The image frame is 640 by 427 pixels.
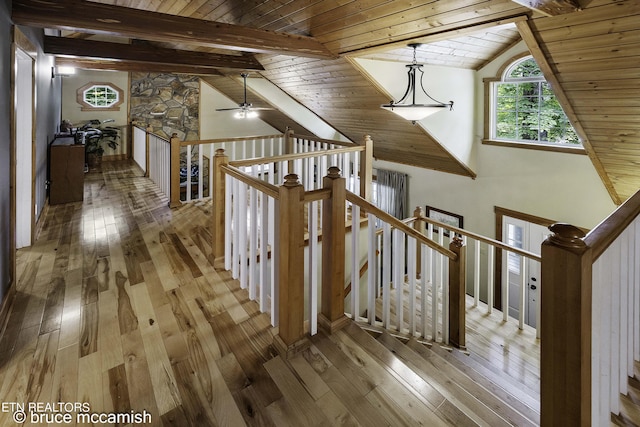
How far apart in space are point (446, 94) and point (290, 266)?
4482 millimetres

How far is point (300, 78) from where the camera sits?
5699 millimetres

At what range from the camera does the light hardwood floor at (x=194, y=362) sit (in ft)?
5.27

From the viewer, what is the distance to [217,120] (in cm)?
923

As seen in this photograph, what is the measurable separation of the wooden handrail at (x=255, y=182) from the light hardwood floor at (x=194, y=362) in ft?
2.68

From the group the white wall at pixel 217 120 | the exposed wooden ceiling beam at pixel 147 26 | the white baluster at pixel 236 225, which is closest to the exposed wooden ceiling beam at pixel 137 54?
the exposed wooden ceiling beam at pixel 147 26

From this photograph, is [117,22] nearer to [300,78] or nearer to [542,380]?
[300,78]

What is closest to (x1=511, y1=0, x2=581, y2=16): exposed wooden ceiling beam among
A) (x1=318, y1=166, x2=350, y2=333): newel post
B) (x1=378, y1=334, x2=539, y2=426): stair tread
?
(x1=318, y1=166, x2=350, y2=333): newel post

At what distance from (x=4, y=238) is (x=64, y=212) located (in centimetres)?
232

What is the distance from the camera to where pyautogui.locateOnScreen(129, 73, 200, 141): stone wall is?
27.6ft

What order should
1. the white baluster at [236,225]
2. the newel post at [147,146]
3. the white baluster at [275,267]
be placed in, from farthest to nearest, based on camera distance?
the newel post at [147,146], the white baluster at [236,225], the white baluster at [275,267]

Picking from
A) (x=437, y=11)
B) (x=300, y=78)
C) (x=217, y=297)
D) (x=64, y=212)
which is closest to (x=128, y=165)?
(x=64, y=212)

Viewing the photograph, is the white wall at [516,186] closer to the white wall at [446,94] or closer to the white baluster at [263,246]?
the white wall at [446,94]

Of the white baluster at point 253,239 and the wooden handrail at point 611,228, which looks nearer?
the wooden handrail at point 611,228

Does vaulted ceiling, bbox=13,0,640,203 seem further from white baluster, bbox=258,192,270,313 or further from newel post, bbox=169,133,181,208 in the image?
white baluster, bbox=258,192,270,313
